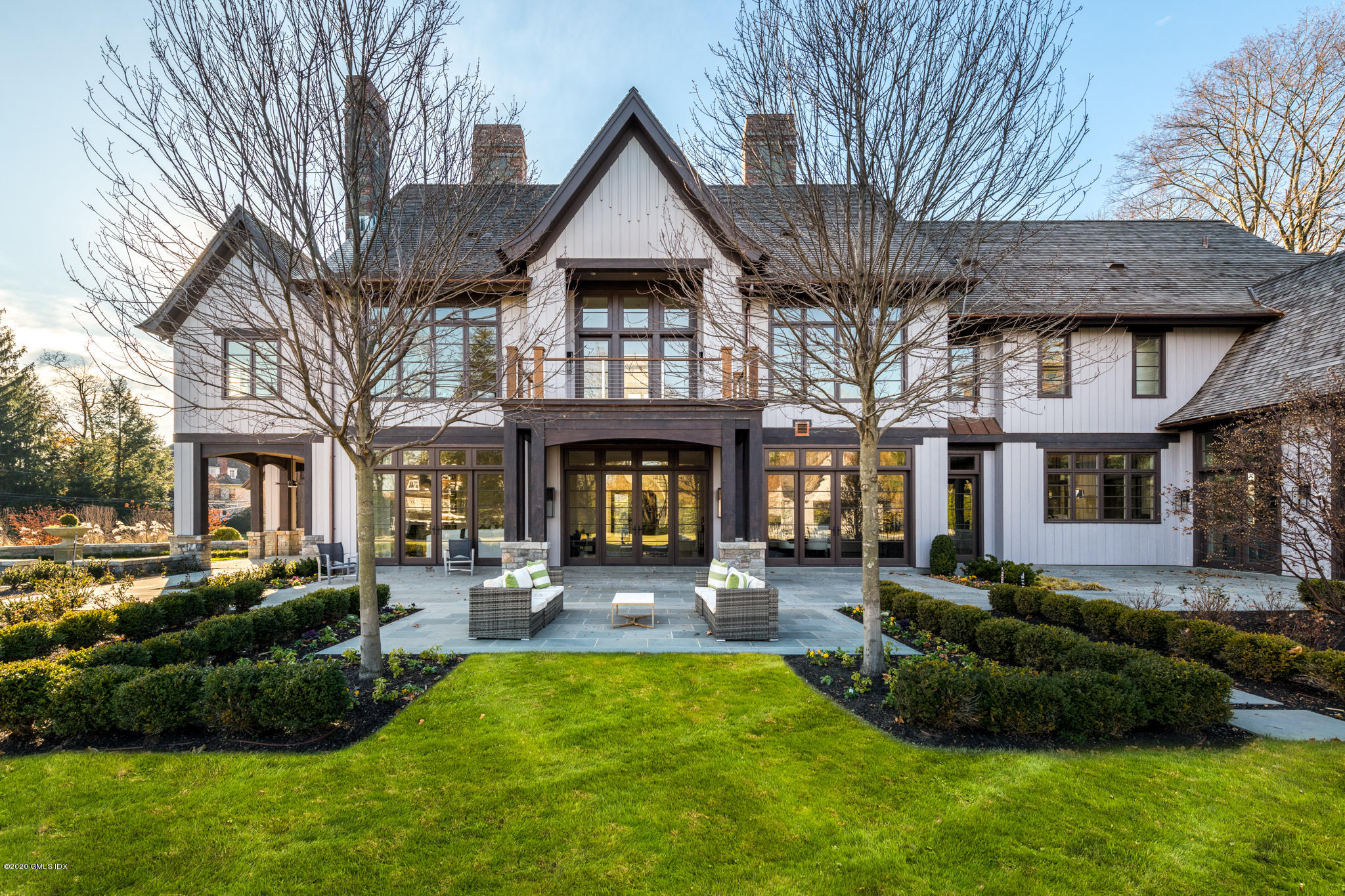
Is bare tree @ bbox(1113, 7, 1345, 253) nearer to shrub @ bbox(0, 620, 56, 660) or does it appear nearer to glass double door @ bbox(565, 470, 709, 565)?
glass double door @ bbox(565, 470, 709, 565)

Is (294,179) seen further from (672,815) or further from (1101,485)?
(1101,485)

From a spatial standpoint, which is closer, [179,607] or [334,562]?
[179,607]

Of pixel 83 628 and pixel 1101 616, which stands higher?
pixel 83 628

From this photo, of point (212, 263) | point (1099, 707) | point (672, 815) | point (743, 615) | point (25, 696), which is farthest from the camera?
point (743, 615)

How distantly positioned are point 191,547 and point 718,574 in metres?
13.6

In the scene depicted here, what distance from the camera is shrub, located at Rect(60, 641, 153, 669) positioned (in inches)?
187

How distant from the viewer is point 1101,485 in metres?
13.7

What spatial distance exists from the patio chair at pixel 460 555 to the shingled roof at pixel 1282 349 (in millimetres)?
16909

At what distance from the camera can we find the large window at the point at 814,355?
5602mm

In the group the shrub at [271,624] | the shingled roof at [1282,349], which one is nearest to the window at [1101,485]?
the shingled roof at [1282,349]

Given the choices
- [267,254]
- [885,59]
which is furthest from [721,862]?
[885,59]

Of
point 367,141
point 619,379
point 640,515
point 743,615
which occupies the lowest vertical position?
point 743,615

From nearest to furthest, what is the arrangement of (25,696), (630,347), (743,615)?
1. (25,696)
2. (743,615)
3. (630,347)

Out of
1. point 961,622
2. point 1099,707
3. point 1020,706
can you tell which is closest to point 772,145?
point 1020,706
